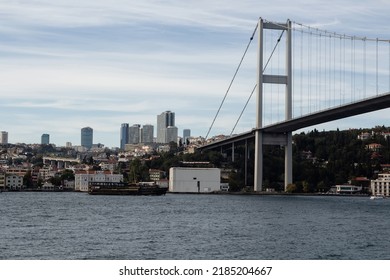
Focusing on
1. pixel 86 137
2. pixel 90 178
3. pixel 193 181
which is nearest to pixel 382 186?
pixel 193 181

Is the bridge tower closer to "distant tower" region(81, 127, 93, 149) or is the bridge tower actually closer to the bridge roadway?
the bridge roadway

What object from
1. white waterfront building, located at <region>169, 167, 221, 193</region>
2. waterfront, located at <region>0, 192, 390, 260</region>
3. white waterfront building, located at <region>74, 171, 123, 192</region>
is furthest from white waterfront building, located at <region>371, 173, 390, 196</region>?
waterfront, located at <region>0, 192, 390, 260</region>

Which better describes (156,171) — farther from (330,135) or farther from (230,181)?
(330,135)

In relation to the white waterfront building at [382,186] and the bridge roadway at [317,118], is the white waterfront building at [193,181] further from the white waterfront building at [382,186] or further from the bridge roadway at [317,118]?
the white waterfront building at [382,186]

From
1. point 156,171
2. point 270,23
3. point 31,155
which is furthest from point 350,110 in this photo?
point 31,155

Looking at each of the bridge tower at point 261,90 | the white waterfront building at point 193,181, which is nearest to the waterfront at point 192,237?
the bridge tower at point 261,90

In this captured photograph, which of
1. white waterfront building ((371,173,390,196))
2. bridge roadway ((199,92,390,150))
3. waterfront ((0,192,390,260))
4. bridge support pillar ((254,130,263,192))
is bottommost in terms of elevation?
waterfront ((0,192,390,260))
